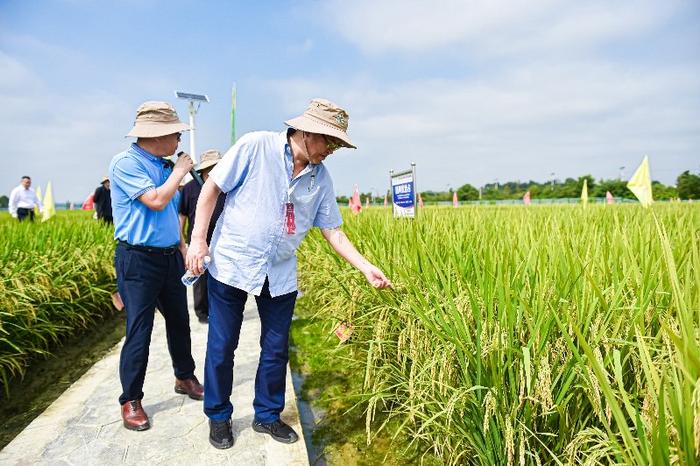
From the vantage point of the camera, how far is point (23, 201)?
10.4 m

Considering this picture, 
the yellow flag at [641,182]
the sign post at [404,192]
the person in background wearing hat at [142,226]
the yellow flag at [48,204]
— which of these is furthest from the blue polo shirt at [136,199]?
the yellow flag at [48,204]

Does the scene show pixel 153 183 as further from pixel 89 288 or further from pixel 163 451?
pixel 89 288

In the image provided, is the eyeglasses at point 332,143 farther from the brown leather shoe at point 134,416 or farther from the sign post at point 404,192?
the sign post at point 404,192

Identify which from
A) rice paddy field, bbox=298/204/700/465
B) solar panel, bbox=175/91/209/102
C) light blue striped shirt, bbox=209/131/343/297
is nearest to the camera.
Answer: rice paddy field, bbox=298/204/700/465

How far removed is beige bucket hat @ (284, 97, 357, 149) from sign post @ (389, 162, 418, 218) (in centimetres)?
274

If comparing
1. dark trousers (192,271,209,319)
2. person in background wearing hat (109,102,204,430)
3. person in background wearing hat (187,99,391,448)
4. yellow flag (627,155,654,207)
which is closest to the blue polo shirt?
person in background wearing hat (109,102,204,430)

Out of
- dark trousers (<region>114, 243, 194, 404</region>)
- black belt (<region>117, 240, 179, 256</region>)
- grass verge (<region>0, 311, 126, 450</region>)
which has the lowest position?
grass verge (<region>0, 311, 126, 450</region>)

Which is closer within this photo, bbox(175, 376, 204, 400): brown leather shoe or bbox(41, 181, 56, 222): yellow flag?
bbox(175, 376, 204, 400): brown leather shoe

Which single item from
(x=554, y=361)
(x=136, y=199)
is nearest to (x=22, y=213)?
(x=136, y=199)

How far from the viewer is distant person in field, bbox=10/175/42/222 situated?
10.3 metres

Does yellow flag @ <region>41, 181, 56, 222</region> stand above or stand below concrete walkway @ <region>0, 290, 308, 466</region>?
above

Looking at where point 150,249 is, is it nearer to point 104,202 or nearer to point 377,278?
point 377,278

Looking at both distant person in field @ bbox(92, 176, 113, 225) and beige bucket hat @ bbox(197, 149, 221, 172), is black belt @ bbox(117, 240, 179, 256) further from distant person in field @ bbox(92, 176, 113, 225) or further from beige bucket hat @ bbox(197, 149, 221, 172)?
distant person in field @ bbox(92, 176, 113, 225)

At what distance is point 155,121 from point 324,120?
1.02 meters
